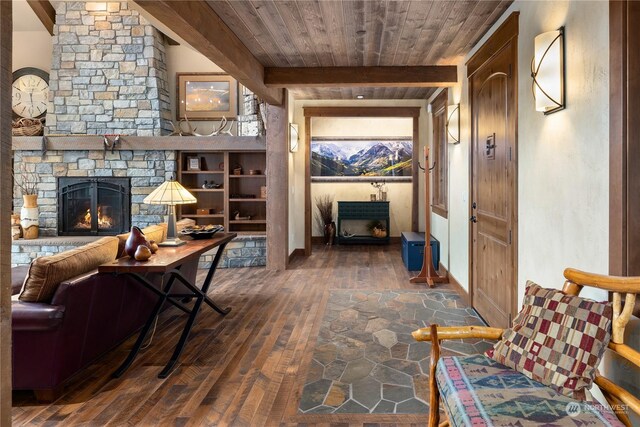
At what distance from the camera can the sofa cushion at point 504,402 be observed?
1.31 metres

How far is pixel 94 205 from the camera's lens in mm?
6480

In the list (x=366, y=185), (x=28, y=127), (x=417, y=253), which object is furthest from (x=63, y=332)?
(x=366, y=185)

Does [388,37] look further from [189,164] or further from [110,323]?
[189,164]

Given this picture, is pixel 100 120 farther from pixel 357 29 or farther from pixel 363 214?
pixel 363 214

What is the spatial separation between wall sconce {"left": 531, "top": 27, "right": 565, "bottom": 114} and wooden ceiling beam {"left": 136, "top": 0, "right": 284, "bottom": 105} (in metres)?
2.18

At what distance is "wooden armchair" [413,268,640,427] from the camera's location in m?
1.43

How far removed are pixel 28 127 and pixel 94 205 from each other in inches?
63.5

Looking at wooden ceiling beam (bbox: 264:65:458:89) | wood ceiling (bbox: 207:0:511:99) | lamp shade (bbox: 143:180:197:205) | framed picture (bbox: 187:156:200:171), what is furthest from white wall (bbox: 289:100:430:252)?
lamp shade (bbox: 143:180:197:205)

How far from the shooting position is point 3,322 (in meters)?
1.46

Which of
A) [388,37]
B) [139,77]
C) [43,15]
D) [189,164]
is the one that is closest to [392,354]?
[388,37]

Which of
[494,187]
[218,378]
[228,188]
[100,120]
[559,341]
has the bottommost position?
[218,378]

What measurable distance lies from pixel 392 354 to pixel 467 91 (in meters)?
2.80

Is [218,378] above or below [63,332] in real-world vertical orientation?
below

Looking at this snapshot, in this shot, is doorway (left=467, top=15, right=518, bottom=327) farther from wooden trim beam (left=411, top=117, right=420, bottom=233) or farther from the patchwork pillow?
wooden trim beam (left=411, top=117, right=420, bottom=233)
